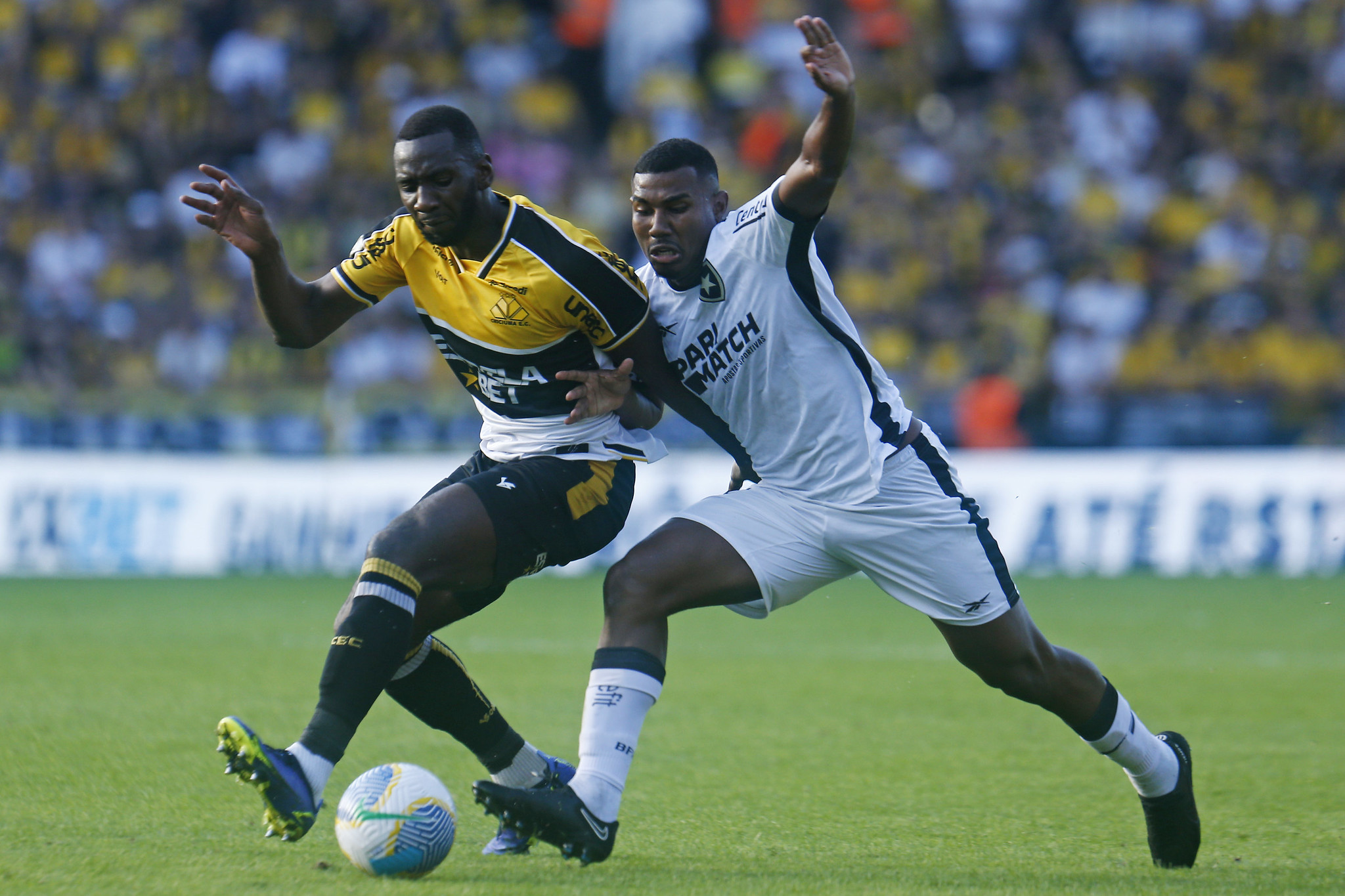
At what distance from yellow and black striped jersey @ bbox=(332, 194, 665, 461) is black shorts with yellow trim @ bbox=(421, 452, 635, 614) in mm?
71

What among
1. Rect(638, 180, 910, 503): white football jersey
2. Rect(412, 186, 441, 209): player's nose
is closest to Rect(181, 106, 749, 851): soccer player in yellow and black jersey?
Rect(412, 186, 441, 209): player's nose

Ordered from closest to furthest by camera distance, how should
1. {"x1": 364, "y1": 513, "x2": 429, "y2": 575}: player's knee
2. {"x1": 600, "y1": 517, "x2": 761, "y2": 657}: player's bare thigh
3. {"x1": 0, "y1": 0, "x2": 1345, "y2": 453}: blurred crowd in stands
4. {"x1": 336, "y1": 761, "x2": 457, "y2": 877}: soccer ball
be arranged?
{"x1": 336, "y1": 761, "x2": 457, "y2": 877}: soccer ball, {"x1": 364, "y1": 513, "x2": 429, "y2": 575}: player's knee, {"x1": 600, "y1": 517, "x2": 761, "y2": 657}: player's bare thigh, {"x1": 0, "y1": 0, "x2": 1345, "y2": 453}: blurred crowd in stands

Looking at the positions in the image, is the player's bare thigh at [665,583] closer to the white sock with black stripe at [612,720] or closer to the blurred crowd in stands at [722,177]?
the white sock with black stripe at [612,720]

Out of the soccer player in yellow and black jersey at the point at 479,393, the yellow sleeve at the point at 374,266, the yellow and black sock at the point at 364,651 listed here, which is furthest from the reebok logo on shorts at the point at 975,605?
the yellow sleeve at the point at 374,266

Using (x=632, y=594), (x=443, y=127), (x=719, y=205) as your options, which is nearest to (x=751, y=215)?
(x=719, y=205)

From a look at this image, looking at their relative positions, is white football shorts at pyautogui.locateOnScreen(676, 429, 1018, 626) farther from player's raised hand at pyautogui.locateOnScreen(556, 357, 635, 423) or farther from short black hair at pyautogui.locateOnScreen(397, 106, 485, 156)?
short black hair at pyautogui.locateOnScreen(397, 106, 485, 156)

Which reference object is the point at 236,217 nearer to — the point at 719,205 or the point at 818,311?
the point at 719,205

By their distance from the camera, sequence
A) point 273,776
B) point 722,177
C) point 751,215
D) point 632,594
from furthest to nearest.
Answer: point 722,177
point 751,215
point 632,594
point 273,776

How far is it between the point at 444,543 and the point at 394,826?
778 millimetres

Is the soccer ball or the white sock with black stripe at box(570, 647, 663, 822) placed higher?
the white sock with black stripe at box(570, 647, 663, 822)

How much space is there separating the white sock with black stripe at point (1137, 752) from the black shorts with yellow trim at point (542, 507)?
1607mm

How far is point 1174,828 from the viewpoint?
14.9 ft

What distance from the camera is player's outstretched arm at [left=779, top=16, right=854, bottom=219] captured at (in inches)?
165

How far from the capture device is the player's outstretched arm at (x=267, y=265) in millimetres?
4656
